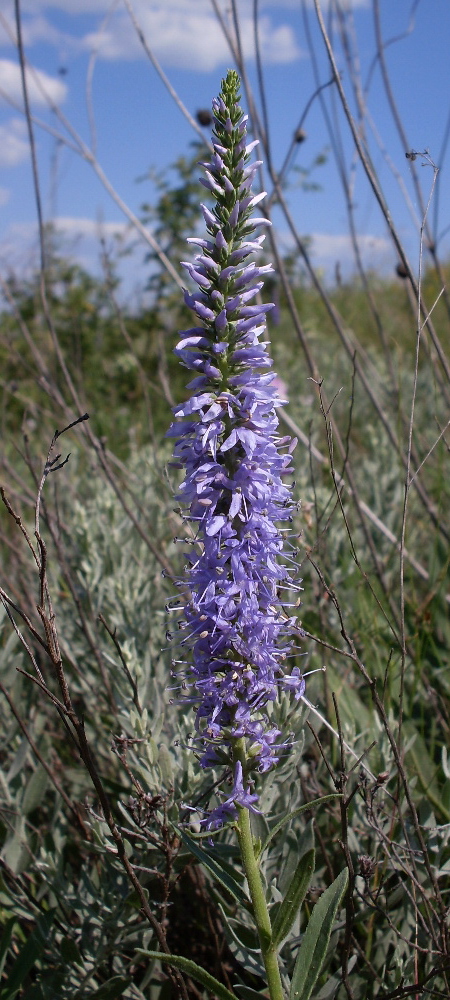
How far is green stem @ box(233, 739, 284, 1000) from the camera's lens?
1485mm

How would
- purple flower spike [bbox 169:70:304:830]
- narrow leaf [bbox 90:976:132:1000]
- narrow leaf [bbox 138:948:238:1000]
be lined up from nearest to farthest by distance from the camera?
narrow leaf [bbox 138:948:238:1000] < purple flower spike [bbox 169:70:304:830] < narrow leaf [bbox 90:976:132:1000]

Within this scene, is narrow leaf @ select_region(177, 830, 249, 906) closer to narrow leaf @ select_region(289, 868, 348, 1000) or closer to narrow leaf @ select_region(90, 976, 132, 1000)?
narrow leaf @ select_region(289, 868, 348, 1000)

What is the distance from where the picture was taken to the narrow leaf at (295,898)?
1510mm

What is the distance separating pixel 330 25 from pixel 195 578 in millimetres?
2925

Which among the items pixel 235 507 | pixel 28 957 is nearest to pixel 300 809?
pixel 235 507

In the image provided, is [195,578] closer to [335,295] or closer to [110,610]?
[110,610]

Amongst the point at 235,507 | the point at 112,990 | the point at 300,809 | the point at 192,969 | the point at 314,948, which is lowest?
the point at 112,990

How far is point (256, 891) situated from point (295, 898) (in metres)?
0.09

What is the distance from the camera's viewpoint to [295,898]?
152cm

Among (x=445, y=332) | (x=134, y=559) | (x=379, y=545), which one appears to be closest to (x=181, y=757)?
(x=134, y=559)

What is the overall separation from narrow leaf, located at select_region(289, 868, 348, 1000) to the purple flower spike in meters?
0.24

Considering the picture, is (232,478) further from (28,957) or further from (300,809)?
(28,957)

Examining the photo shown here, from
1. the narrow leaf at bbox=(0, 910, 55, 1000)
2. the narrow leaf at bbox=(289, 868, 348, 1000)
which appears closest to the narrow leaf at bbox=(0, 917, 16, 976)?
the narrow leaf at bbox=(0, 910, 55, 1000)

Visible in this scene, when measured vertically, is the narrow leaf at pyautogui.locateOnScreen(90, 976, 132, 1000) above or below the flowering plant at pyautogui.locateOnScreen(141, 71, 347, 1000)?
below
